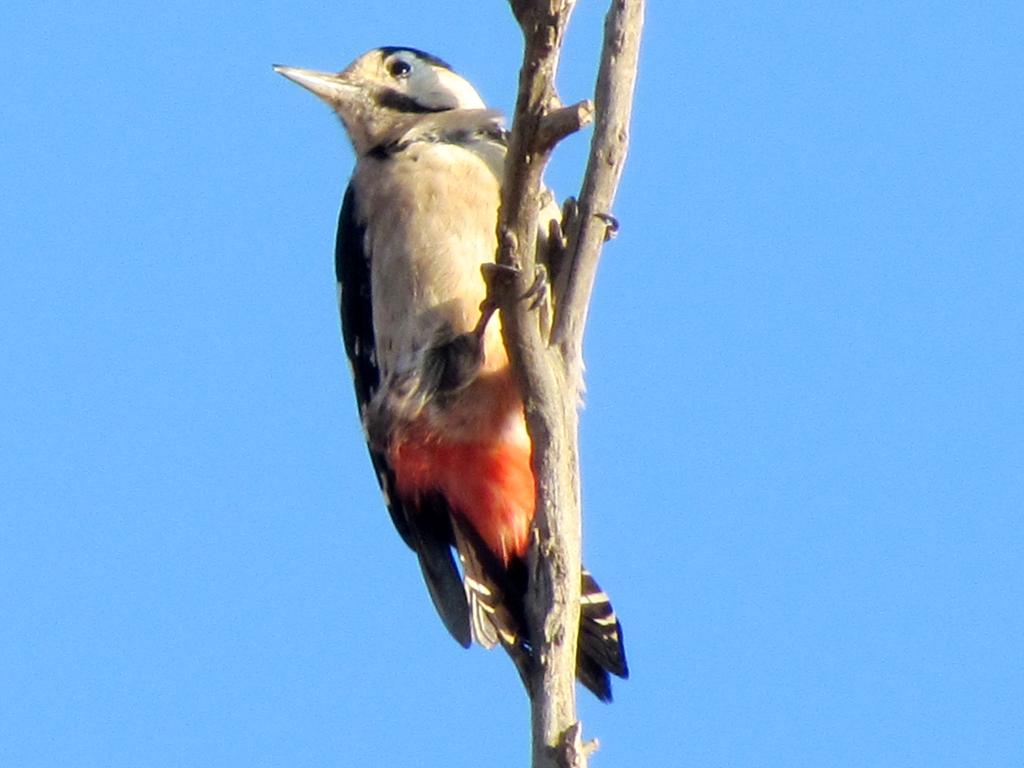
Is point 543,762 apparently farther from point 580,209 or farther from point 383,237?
point 383,237

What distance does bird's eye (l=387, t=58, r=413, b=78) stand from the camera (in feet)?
21.6

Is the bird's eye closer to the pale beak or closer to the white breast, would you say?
the pale beak

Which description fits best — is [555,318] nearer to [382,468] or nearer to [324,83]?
[382,468]

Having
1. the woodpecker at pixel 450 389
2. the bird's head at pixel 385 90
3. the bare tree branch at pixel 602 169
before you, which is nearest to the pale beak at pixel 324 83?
the bird's head at pixel 385 90

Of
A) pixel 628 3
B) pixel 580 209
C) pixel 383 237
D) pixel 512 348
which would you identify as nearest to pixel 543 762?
pixel 512 348

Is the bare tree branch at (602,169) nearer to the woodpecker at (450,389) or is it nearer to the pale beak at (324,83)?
the woodpecker at (450,389)

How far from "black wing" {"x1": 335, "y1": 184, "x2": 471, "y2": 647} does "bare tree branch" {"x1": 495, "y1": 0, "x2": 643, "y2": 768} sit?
0.95m

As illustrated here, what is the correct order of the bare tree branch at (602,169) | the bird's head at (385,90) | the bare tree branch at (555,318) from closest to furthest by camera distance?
the bare tree branch at (555,318), the bare tree branch at (602,169), the bird's head at (385,90)

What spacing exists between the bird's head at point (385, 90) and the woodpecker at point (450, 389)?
465 millimetres

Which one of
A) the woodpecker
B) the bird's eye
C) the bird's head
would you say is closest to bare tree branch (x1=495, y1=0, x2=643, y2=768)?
the woodpecker

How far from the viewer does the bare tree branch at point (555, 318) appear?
13.3ft

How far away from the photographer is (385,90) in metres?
6.52

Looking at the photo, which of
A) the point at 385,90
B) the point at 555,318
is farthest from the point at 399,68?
the point at 555,318

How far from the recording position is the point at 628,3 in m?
4.39
